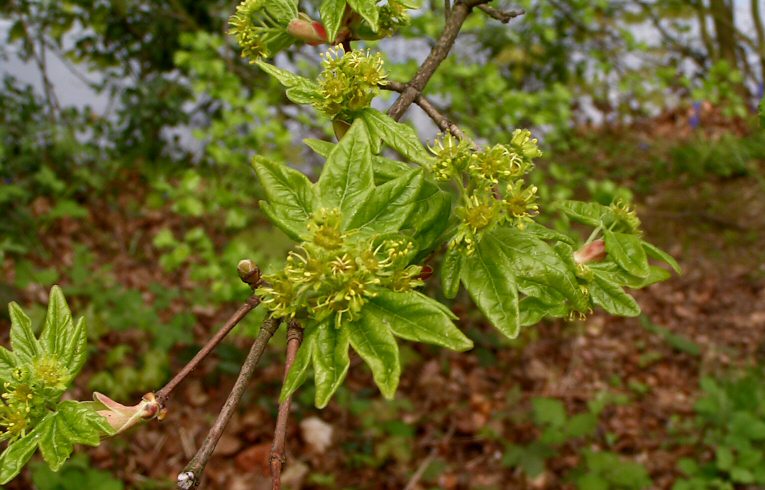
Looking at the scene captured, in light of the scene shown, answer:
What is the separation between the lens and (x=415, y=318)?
81 cm

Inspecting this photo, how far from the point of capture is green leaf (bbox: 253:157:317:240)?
35.6 inches

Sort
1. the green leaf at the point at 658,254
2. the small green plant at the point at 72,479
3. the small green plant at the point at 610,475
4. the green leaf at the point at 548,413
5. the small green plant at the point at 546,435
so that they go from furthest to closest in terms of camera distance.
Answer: the green leaf at the point at 548,413, the small green plant at the point at 546,435, the small green plant at the point at 610,475, the small green plant at the point at 72,479, the green leaf at the point at 658,254

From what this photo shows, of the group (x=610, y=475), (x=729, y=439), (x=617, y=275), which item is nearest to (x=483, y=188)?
(x=617, y=275)

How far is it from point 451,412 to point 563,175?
143 cm

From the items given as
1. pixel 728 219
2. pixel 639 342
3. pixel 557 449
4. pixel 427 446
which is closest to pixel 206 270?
pixel 427 446

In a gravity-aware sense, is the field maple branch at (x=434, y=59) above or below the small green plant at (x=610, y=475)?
above

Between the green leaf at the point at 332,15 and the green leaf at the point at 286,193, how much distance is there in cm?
22

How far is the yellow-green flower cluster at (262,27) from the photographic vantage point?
115 cm

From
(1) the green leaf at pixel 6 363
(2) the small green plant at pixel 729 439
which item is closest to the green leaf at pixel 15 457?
(1) the green leaf at pixel 6 363

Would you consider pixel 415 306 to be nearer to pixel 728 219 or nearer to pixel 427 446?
pixel 427 446

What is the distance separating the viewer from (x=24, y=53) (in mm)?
5047

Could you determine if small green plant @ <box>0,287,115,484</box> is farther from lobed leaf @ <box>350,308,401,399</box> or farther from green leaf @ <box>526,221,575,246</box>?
green leaf @ <box>526,221,575,246</box>

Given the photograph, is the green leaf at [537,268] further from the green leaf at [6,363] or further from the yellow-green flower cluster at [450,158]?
the green leaf at [6,363]

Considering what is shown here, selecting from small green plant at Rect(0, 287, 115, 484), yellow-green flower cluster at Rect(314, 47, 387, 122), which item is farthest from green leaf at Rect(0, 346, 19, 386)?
yellow-green flower cluster at Rect(314, 47, 387, 122)
